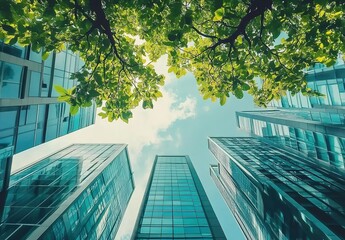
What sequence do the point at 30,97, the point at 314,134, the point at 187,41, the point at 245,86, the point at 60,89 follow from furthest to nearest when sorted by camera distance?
the point at 314,134
the point at 30,97
the point at 187,41
the point at 245,86
the point at 60,89

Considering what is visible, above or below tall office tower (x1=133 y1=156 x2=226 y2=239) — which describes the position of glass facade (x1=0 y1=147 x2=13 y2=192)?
above

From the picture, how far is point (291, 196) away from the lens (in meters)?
22.8

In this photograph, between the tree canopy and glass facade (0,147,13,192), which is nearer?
the tree canopy

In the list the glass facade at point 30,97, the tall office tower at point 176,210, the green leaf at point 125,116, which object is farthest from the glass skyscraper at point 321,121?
the glass facade at point 30,97

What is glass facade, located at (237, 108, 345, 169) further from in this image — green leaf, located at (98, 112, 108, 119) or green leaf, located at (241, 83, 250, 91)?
green leaf, located at (98, 112, 108, 119)

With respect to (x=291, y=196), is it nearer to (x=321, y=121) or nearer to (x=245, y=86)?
(x=321, y=121)

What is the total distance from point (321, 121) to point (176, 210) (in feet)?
74.1

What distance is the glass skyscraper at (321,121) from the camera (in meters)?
21.7

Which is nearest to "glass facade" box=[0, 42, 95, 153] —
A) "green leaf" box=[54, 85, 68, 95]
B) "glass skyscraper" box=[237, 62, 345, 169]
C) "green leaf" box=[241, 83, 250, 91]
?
"green leaf" box=[54, 85, 68, 95]

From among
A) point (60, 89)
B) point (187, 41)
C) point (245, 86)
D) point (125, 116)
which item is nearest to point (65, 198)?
point (125, 116)

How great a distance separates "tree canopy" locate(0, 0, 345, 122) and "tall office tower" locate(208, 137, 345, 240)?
49.6ft

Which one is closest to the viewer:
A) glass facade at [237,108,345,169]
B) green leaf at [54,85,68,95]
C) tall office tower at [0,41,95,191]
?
green leaf at [54,85,68,95]

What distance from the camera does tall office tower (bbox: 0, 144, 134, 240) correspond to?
18.2 meters

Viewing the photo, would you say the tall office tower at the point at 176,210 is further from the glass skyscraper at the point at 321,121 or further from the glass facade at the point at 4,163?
the glass skyscraper at the point at 321,121
